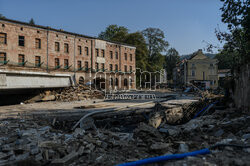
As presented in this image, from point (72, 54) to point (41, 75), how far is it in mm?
15623

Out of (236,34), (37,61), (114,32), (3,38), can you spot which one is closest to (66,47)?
(37,61)

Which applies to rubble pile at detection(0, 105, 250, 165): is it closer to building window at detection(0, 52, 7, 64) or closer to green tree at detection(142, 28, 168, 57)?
building window at detection(0, 52, 7, 64)

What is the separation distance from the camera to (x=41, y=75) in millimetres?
15547

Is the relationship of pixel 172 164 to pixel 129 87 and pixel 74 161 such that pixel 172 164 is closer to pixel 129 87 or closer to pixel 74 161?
pixel 74 161

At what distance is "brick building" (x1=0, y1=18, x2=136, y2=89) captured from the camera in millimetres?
23547

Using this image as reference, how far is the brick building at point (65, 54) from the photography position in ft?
77.3

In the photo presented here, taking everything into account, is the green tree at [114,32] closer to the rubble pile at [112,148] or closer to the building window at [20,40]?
the building window at [20,40]

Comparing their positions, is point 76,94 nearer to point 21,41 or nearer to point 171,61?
point 21,41

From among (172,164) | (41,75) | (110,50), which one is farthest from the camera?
(110,50)

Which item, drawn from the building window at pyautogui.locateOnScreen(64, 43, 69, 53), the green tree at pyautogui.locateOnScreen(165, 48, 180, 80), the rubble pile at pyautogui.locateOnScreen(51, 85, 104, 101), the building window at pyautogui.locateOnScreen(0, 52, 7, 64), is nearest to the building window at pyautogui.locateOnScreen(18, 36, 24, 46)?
the building window at pyautogui.locateOnScreen(0, 52, 7, 64)

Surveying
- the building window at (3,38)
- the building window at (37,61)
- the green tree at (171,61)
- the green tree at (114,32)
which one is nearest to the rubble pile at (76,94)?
the building window at (37,61)

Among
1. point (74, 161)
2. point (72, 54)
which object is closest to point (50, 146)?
point (74, 161)

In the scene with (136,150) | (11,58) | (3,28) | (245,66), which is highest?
(3,28)

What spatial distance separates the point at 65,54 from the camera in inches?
1164
